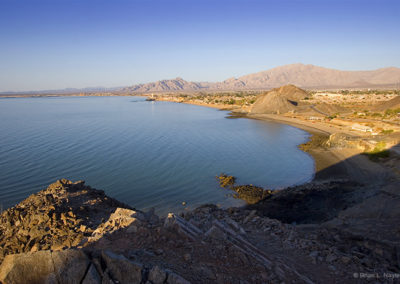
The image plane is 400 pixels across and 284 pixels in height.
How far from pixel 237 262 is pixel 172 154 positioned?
22.3 m

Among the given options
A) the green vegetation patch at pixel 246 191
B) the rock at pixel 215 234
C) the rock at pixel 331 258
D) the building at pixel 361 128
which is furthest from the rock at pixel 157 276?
the building at pixel 361 128

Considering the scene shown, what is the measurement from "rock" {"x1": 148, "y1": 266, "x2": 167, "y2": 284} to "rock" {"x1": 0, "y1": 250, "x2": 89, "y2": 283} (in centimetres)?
129

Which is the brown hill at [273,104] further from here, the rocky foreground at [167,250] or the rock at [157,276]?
the rock at [157,276]

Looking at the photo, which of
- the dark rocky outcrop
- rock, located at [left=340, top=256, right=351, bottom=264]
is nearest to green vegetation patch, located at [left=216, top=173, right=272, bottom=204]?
the dark rocky outcrop

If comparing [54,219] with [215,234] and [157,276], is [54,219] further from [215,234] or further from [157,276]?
[157,276]

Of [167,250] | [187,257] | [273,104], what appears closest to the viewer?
[187,257]

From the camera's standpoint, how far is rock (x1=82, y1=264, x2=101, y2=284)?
4.85 m

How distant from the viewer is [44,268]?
4.91 meters

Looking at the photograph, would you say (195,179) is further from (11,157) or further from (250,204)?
(11,157)

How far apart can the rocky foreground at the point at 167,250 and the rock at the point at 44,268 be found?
2 cm

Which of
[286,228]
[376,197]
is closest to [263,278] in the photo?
[286,228]

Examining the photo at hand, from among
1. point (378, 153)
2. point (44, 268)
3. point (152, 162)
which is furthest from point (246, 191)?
point (378, 153)

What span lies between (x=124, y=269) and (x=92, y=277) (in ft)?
1.93

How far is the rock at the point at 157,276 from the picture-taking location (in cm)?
490
